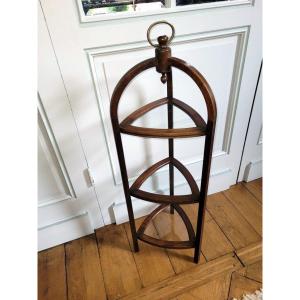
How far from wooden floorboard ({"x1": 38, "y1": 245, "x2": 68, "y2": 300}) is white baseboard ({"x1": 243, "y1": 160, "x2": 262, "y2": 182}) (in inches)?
42.4

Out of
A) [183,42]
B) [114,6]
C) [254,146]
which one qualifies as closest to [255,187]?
[254,146]

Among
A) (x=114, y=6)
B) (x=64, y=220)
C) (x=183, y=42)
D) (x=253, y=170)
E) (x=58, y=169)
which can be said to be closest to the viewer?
(x=114, y=6)

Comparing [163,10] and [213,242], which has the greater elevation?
[163,10]

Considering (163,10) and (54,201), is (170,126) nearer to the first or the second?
(163,10)

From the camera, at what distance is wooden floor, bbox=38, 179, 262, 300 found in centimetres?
94

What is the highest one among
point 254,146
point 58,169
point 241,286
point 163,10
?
point 163,10

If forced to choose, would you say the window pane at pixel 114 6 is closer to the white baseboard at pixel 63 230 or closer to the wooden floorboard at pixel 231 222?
the white baseboard at pixel 63 230

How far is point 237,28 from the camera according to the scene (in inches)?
34.3

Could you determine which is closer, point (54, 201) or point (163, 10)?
point (163, 10)

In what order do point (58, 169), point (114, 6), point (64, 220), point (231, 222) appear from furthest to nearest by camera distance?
point (231, 222), point (64, 220), point (58, 169), point (114, 6)

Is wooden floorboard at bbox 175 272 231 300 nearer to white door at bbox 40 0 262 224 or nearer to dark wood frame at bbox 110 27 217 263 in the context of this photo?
dark wood frame at bbox 110 27 217 263

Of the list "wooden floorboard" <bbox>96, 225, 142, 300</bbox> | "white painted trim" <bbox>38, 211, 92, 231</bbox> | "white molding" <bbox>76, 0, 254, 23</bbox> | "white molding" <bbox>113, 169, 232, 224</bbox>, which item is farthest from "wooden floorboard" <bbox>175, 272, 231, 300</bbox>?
"white molding" <bbox>76, 0, 254, 23</bbox>

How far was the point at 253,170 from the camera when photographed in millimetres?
1344

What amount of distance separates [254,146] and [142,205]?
2.26ft
